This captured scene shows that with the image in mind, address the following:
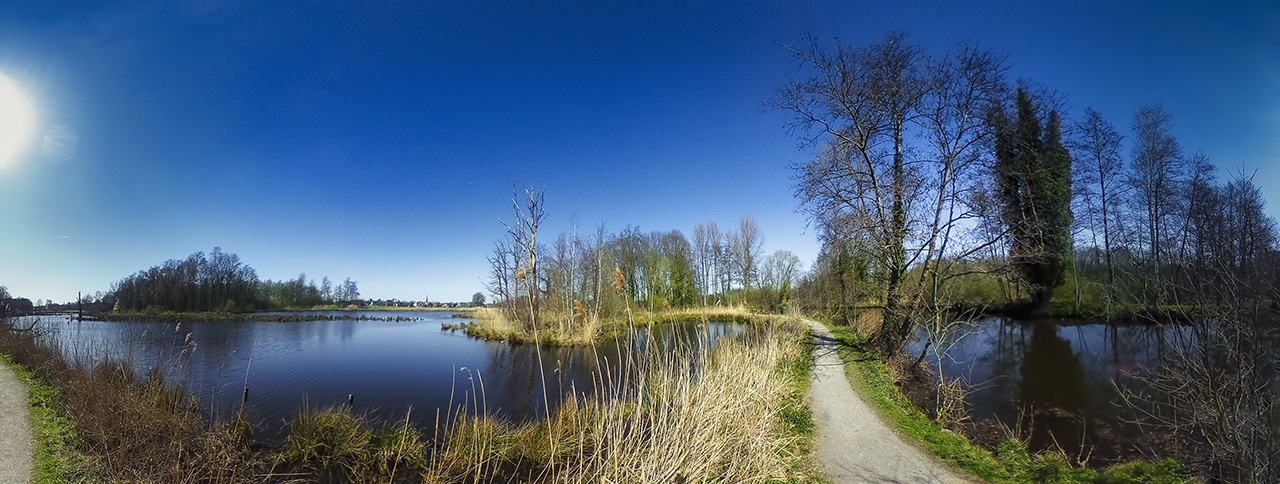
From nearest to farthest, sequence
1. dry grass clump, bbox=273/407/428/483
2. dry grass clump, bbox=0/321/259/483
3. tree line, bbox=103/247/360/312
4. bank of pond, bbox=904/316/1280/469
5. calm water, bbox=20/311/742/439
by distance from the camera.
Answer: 1. dry grass clump, bbox=0/321/259/483
2. dry grass clump, bbox=273/407/428/483
3. bank of pond, bbox=904/316/1280/469
4. calm water, bbox=20/311/742/439
5. tree line, bbox=103/247/360/312

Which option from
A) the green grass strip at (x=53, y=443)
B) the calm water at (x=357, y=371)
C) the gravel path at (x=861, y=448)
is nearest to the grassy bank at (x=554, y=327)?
the calm water at (x=357, y=371)

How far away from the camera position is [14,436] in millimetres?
6418

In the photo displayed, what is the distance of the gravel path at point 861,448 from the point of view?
186 inches

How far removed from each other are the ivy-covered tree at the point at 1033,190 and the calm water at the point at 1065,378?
7.00 ft

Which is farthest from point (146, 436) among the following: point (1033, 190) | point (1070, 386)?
point (1033, 190)

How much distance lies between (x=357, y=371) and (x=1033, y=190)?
21.0 metres

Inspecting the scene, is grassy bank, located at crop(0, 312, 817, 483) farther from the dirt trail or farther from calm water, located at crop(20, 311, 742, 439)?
calm water, located at crop(20, 311, 742, 439)

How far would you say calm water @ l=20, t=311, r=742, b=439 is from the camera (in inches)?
348

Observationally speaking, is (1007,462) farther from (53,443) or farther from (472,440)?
(53,443)

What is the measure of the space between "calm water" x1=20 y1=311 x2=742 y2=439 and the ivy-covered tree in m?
6.53

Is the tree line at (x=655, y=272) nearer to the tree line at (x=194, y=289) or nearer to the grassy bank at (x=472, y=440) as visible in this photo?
the grassy bank at (x=472, y=440)

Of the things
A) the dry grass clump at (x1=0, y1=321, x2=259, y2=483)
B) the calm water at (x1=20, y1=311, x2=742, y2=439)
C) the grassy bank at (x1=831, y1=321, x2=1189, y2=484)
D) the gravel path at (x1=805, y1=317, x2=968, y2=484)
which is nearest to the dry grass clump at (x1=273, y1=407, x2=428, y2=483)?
the dry grass clump at (x1=0, y1=321, x2=259, y2=483)

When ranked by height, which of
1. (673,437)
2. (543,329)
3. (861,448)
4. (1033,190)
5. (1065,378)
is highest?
(1033,190)

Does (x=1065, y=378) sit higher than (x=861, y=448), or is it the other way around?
(x=861, y=448)
